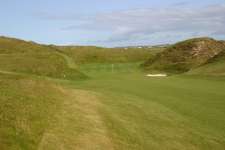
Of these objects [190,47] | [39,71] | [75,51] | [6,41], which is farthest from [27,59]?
[75,51]

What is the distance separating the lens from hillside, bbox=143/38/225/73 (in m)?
58.7

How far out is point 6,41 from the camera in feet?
206

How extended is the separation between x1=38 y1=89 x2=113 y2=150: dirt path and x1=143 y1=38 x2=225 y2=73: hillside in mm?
43126

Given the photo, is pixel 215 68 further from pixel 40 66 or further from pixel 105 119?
pixel 105 119

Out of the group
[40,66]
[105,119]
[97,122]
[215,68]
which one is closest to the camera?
[97,122]

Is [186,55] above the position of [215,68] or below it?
above

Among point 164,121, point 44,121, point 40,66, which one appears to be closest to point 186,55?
point 40,66

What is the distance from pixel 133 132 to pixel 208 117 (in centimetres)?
437

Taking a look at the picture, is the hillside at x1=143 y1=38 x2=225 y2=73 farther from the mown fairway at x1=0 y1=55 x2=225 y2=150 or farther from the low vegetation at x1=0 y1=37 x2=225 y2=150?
the mown fairway at x1=0 y1=55 x2=225 y2=150

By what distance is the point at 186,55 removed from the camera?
61.8 meters

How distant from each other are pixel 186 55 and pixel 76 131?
5144cm

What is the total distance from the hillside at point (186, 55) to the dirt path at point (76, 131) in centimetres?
4313

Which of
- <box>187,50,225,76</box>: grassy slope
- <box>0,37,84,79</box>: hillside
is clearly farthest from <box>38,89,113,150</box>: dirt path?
<box>187,50,225,76</box>: grassy slope

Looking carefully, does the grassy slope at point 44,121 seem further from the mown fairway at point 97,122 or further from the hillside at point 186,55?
the hillside at point 186,55
